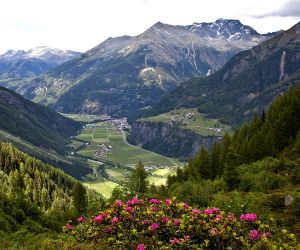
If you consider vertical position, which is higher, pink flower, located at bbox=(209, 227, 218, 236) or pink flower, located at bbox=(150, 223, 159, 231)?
pink flower, located at bbox=(209, 227, 218, 236)

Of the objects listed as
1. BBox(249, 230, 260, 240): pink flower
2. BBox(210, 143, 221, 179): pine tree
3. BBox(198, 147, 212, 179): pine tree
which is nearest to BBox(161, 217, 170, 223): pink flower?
BBox(249, 230, 260, 240): pink flower

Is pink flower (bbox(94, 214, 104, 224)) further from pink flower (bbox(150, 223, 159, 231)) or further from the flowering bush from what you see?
pink flower (bbox(150, 223, 159, 231))

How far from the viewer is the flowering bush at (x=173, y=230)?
75.6 feet

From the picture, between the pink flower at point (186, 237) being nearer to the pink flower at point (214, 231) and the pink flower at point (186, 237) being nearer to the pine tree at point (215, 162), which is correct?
the pink flower at point (214, 231)

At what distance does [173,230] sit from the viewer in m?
23.9

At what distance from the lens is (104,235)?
24.9 meters

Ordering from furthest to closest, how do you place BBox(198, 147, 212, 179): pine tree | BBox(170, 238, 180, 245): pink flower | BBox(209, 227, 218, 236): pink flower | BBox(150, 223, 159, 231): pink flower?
BBox(198, 147, 212, 179): pine tree
BBox(150, 223, 159, 231): pink flower
BBox(209, 227, 218, 236): pink flower
BBox(170, 238, 180, 245): pink flower

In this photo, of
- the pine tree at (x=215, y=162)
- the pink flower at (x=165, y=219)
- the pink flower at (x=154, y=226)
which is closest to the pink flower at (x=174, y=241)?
the pink flower at (x=154, y=226)

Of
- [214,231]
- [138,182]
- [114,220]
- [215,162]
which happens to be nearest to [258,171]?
[215,162]

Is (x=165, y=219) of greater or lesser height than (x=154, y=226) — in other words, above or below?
above

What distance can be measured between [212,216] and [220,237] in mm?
1427

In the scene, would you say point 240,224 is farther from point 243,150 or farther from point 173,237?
point 243,150

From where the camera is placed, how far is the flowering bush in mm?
23047

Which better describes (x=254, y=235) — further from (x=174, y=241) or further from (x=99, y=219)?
(x=99, y=219)
